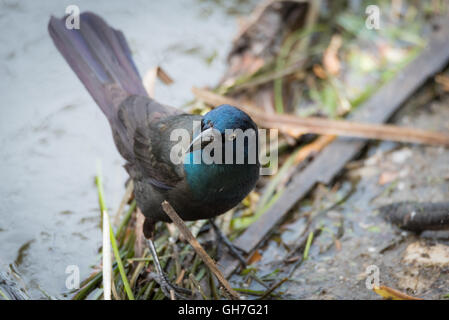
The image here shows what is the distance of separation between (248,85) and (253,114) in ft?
1.31

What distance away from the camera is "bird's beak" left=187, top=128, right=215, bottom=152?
8.34 feet

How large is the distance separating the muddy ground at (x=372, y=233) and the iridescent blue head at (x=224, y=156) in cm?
66

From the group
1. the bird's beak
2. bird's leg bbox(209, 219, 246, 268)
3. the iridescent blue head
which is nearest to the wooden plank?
bird's leg bbox(209, 219, 246, 268)

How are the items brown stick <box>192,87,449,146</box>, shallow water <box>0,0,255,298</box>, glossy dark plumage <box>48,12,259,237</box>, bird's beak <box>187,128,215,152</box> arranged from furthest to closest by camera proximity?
brown stick <box>192,87,449,146</box>, shallow water <box>0,0,255,298</box>, glossy dark plumage <box>48,12,259,237</box>, bird's beak <box>187,128,215,152</box>

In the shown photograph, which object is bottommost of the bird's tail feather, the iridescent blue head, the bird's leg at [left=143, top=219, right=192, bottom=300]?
the bird's leg at [left=143, top=219, right=192, bottom=300]

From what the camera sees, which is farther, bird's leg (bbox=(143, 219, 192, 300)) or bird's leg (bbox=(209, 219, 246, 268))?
bird's leg (bbox=(209, 219, 246, 268))

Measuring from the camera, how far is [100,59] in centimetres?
347

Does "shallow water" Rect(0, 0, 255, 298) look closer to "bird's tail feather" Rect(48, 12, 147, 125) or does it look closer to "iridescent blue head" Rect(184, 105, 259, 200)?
"bird's tail feather" Rect(48, 12, 147, 125)

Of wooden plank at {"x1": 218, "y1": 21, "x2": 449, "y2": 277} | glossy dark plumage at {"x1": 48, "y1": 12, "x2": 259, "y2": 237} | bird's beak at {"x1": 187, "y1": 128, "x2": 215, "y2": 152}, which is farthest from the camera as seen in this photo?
wooden plank at {"x1": 218, "y1": 21, "x2": 449, "y2": 277}

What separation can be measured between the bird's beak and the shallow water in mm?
1091

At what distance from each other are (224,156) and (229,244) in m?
0.79

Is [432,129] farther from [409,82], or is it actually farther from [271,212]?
[271,212]

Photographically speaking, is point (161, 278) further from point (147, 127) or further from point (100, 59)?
point (100, 59)

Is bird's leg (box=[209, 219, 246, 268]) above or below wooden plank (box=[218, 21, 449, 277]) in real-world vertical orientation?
below
